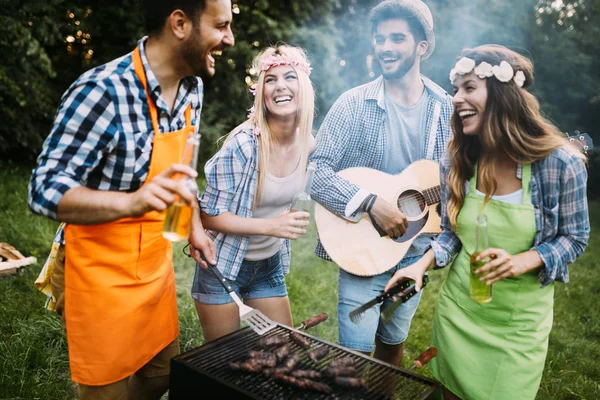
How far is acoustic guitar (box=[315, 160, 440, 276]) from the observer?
3.13 metres

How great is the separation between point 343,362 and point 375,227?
1174 mm

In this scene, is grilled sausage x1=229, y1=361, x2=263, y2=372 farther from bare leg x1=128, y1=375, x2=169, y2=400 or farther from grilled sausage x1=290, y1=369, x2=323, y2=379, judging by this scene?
bare leg x1=128, y1=375, x2=169, y2=400

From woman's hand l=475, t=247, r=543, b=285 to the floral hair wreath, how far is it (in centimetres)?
83

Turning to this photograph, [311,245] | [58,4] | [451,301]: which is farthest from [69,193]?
[58,4]

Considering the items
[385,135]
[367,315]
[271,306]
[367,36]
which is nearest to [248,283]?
[271,306]

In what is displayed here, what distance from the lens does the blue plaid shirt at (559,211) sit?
7.44ft

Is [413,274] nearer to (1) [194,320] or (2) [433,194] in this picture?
(2) [433,194]

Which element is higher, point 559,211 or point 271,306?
point 559,211

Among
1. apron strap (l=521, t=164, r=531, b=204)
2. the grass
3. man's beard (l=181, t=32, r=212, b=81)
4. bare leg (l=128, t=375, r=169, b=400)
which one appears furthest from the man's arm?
the grass

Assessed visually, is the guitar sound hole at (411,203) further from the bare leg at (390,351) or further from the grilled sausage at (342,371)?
the grilled sausage at (342,371)

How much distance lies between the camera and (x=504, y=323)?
7.97 feet

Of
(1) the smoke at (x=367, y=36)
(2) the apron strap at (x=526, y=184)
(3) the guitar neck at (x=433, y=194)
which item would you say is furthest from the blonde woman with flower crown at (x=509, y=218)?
(1) the smoke at (x=367, y=36)

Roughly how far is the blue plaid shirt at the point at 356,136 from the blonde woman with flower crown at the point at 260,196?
17cm

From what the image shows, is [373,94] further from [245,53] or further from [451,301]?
[245,53]
